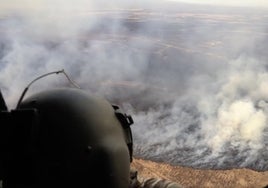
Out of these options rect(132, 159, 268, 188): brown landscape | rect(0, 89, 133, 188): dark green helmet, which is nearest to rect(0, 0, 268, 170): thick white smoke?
rect(132, 159, 268, 188): brown landscape

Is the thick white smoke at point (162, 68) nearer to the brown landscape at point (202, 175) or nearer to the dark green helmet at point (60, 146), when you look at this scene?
the brown landscape at point (202, 175)

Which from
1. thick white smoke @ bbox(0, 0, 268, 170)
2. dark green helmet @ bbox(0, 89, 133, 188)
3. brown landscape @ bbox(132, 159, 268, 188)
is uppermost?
dark green helmet @ bbox(0, 89, 133, 188)

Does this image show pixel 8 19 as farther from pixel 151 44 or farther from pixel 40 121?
pixel 40 121

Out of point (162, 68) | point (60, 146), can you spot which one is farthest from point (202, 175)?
point (162, 68)

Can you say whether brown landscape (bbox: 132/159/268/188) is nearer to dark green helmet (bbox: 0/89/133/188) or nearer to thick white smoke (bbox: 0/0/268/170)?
thick white smoke (bbox: 0/0/268/170)

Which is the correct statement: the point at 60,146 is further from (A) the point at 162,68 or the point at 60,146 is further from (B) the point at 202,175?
(A) the point at 162,68

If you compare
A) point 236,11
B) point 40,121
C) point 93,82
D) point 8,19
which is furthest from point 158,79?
point 236,11
